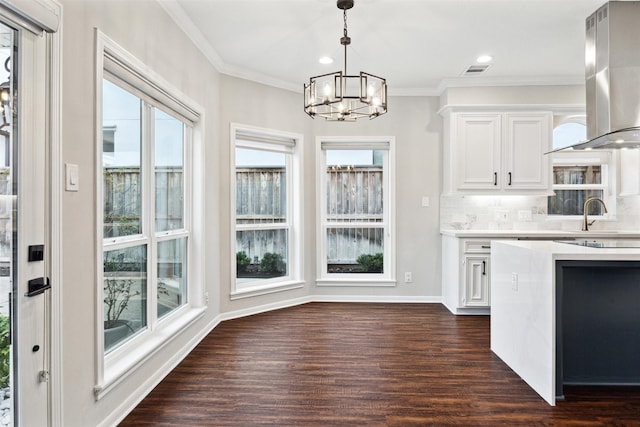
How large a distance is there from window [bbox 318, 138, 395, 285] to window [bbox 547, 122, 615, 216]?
2058 mm

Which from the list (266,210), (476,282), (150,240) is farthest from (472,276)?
(150,240)

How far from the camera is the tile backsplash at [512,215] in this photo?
4.72 metres

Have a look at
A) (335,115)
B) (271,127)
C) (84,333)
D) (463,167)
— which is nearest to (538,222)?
(463,167)

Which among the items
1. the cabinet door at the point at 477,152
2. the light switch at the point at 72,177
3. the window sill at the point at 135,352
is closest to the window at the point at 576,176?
the cabinet door at the point at 477,152

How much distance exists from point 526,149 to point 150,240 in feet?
13.5

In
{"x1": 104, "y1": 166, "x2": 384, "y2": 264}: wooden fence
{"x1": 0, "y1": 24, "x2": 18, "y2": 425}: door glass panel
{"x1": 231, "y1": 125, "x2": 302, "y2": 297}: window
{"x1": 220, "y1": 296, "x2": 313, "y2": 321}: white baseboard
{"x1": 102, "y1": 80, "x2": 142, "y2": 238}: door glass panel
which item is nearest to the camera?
{"x1": 0, "y1": 24, "x2": 18, "y2": 425}: door glass panel

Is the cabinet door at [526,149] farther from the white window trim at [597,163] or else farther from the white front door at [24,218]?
the white front door at [24,218]

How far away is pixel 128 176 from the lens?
2568mm

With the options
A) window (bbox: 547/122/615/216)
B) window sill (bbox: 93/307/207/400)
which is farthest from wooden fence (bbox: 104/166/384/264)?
window (bbox: 547/122/615/216)

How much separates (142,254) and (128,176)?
0.54 metres

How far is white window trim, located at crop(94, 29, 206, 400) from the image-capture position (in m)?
2.02

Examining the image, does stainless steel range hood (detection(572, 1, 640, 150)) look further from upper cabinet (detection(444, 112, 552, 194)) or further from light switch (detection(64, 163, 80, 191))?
light switch (detection(64, 163, 80, 191))

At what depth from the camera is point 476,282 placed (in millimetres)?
4395

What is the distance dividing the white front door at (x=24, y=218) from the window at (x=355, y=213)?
3.69 m
